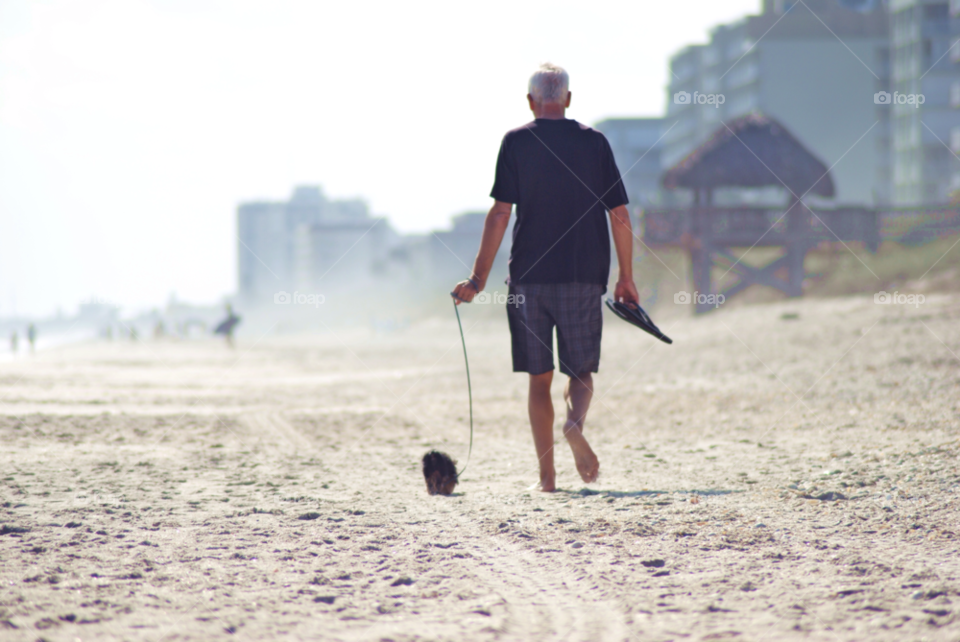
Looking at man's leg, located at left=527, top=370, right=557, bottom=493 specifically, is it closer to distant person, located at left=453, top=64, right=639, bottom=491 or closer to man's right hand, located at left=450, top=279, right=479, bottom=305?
distant person, located at left=453, top=64, right=639, bottom=491

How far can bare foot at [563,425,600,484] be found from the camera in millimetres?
3703

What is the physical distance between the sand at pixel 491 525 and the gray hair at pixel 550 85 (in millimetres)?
1792

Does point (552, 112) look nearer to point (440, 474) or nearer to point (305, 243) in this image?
point (440, 474)

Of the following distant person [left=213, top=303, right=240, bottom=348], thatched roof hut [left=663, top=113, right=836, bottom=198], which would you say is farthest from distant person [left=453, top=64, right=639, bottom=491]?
distant person [left=213, top=303, right=240, bottom=348]

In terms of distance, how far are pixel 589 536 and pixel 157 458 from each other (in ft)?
9.66

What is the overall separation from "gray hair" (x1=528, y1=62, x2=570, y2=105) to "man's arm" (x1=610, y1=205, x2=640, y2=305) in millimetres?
590

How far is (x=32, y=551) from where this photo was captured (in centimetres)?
262

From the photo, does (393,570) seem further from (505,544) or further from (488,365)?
(488,365)

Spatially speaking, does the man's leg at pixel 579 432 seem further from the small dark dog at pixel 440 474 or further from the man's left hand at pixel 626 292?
the small dark dog at pixel 440 474

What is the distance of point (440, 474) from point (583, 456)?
650 mm

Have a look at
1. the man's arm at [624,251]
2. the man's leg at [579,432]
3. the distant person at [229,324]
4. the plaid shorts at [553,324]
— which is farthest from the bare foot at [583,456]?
the distant person at [229,324]

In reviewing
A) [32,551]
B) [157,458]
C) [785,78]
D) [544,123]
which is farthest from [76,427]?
[785,78]

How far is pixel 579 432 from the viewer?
3725mm

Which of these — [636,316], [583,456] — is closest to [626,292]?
[636,316]
